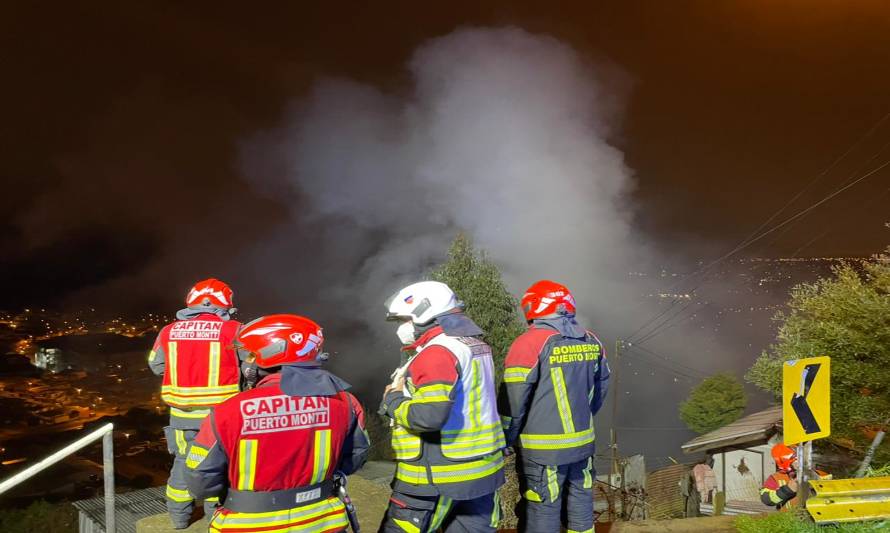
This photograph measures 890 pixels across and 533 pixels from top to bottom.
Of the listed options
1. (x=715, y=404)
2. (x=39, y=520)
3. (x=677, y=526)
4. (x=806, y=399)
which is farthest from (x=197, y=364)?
(x=715, y=404)

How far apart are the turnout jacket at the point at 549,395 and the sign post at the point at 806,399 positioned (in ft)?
7.19

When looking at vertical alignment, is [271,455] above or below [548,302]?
below

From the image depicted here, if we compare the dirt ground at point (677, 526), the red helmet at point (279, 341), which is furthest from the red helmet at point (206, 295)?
the dirt ground at point (677, 526)

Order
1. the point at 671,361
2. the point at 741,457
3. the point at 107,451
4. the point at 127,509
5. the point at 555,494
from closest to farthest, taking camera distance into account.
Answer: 1. the point at 107,451
2. the point at 555,494
3. the point at 127,509
4. the point at 741,457
5. the point at 671,361

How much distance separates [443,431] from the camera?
373cm

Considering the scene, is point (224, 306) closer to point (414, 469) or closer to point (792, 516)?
A: point (414, 469)

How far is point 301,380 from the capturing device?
9.82ft

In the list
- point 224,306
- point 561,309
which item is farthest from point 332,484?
point 224,306

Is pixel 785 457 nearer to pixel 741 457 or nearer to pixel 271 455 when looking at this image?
pixel 271 455

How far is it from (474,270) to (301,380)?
18.7m

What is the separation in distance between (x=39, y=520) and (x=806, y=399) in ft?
51.0

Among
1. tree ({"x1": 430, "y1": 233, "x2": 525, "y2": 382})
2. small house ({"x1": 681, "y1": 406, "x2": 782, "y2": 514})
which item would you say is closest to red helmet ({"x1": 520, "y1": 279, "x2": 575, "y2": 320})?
tree ({"x1": 430, "y1": 233, "x2": 525, "y2": 382})

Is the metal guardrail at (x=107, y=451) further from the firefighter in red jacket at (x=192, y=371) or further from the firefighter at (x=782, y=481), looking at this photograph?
the firefighter at (x=782, y=481)

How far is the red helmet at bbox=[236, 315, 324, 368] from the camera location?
308cm
